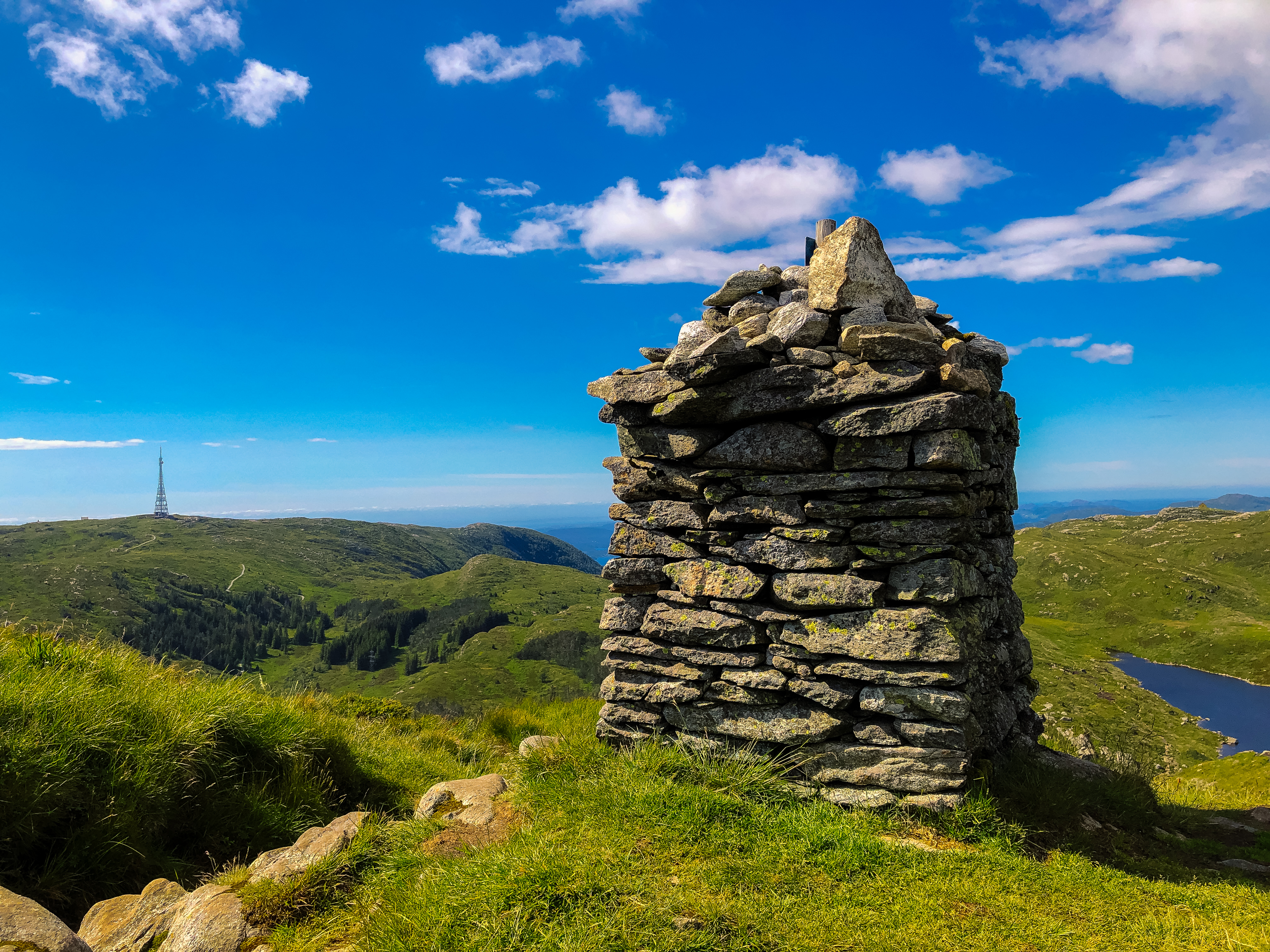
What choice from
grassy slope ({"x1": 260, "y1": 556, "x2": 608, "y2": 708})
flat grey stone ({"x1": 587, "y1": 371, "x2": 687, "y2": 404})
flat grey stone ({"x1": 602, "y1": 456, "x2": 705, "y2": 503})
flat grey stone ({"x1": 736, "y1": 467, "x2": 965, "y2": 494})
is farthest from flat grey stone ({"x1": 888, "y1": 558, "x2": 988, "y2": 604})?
grassy slope ({"x1": 260, "y1": 556, "x2": 608, "y2": 708})

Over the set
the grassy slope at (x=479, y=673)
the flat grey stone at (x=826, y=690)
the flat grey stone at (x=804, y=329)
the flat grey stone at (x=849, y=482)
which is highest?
the flat grey stone at (x=804, y=329)

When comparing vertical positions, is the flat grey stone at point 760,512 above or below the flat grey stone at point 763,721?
above

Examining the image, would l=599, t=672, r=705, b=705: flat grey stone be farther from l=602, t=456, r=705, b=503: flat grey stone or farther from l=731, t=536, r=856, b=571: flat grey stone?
l=602, t=456, r=705, b=503: flat grey stone

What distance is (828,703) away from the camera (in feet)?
22.7

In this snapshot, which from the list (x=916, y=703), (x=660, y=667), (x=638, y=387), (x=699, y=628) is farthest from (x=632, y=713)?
(x=638, y=387)

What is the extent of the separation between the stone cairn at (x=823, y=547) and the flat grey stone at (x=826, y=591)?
0.06 ft

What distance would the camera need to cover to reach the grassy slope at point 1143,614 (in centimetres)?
7981

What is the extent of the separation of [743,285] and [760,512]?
3.74m

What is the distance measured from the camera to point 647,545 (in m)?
8.21

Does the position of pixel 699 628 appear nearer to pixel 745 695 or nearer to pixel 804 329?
pixel 745 695

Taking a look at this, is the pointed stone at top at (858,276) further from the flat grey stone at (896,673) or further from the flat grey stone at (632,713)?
the flat grey stone at (632,713)

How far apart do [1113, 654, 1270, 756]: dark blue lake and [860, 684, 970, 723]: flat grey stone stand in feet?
345

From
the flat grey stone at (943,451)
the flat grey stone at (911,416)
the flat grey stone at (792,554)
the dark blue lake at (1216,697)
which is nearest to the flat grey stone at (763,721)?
the flat grey stone at (792,554)

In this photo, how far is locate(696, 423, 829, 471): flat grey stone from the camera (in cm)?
734
